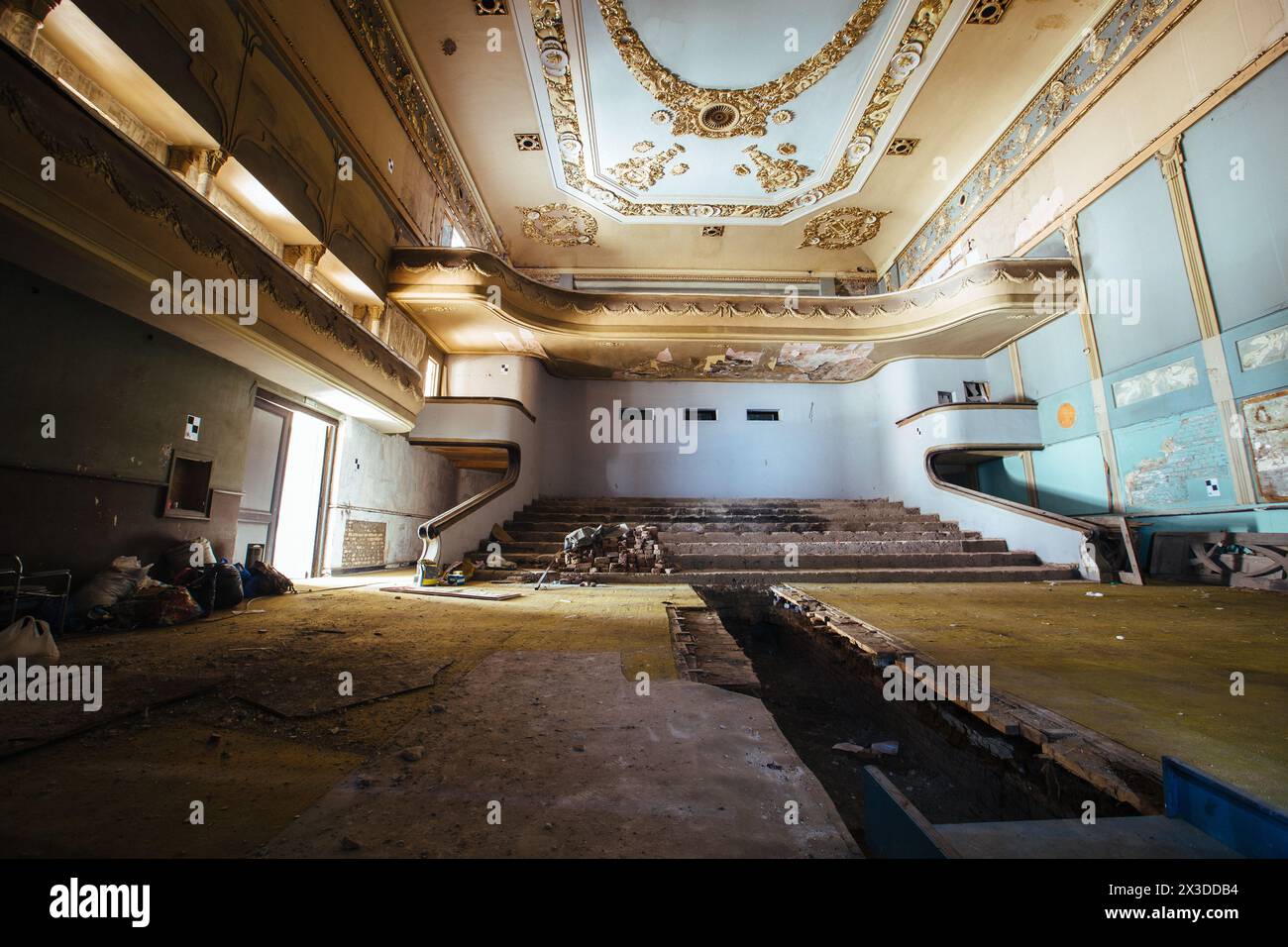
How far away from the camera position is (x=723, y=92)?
9039 millimetres

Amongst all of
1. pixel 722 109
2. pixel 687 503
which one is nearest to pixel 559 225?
pixel 722 109

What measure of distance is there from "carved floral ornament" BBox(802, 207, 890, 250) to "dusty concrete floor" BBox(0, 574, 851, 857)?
42.2 feet

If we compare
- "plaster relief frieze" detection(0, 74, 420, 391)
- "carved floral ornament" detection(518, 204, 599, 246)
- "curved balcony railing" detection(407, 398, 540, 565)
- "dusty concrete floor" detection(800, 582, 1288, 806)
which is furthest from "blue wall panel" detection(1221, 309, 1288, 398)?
"carved floral ornament" detection(518, 204, 599, 246)

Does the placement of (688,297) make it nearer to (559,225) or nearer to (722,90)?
(722,90)

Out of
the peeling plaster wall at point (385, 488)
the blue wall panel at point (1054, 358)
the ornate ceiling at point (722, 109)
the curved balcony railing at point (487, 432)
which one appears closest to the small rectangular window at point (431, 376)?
the curved balcony railing at point (487, 432)

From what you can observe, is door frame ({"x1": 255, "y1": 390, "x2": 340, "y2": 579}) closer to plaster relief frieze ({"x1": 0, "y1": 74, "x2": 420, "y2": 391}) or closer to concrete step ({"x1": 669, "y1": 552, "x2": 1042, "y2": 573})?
plaster relief frieze ({"x1": 0, "y1": 74, "x2": 420, "y2": 391})

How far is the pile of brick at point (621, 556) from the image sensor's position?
22.9ft

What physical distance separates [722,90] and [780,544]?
829 cm

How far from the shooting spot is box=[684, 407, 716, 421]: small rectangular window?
41.5 feet

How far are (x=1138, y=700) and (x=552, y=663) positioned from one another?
2535mm

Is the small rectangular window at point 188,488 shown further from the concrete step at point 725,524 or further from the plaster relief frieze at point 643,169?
the plaster relief frieze at point 643,169

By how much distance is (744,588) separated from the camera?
614cm

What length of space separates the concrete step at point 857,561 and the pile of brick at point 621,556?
0.29 m
